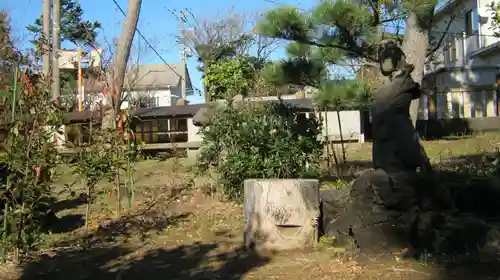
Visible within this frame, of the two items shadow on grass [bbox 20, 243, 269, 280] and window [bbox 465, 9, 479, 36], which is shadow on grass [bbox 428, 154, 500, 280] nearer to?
shadow on grass [bbox 20, 243, 269, 280]

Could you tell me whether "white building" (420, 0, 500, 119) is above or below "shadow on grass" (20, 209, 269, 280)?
above

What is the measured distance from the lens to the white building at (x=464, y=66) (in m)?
16.7

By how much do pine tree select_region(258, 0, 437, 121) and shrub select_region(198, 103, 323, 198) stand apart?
40.7 inches

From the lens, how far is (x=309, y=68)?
8445mm

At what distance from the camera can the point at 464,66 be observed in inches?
881

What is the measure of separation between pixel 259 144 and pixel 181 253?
2.19 meters

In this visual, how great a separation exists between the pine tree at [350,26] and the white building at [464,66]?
211 centimetres

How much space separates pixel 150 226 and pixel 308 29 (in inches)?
132

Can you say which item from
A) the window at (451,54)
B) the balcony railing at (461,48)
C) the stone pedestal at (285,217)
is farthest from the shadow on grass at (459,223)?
the window at (451,54)

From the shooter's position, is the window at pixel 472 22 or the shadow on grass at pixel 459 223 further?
the window at pixel 472 22

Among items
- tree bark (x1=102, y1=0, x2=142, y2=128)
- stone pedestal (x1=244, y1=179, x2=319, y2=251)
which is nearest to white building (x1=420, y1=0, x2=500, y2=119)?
stone pedestal (x1=244, y1=179, x2=319, y2=251)

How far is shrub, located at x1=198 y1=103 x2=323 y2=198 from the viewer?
7.70m

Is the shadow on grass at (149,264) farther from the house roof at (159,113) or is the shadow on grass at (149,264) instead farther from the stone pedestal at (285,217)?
the house roof at (159,113)

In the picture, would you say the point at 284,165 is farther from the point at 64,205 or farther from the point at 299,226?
the point at 64,205
